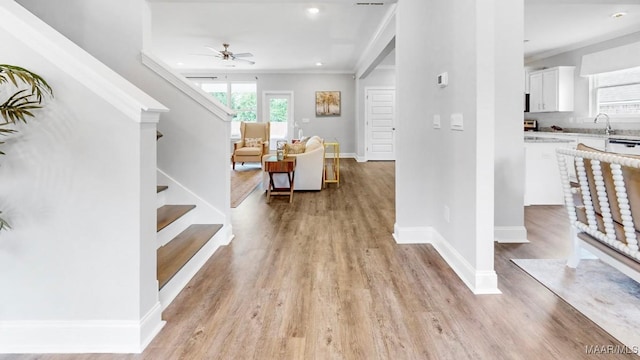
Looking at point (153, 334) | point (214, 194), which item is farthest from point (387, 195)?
point (153, 334)

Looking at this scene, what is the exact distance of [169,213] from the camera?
298 cm

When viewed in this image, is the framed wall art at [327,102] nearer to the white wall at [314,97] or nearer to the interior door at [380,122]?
the white wall at [314,97]

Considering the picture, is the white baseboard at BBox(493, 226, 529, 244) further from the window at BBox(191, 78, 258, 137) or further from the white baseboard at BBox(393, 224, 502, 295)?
the window at BBox(191, 78, 258, 137)

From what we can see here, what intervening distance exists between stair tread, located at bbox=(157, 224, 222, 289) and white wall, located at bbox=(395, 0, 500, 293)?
1668mm

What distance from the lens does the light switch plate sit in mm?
2531

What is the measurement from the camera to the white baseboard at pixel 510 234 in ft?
10.9

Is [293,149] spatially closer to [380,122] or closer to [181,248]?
[181,248]

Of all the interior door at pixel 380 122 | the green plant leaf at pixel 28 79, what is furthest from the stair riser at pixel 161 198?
the interior door at pixel 380 122

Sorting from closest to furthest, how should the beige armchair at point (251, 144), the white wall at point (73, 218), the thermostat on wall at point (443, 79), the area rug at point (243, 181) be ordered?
the white wall at point (73, 218) < the thermostat on wall at point (443, 79) < the area rug at point (243, 181) < the beige armchair at point (251, 144)

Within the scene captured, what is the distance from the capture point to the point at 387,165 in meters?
9.49

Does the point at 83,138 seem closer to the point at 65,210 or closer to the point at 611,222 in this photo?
the point at 65,210

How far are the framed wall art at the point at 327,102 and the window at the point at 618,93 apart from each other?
605 centimetres

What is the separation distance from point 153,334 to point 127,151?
0.89 m

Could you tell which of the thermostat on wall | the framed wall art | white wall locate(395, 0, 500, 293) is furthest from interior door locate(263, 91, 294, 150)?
the thermostat on wall
